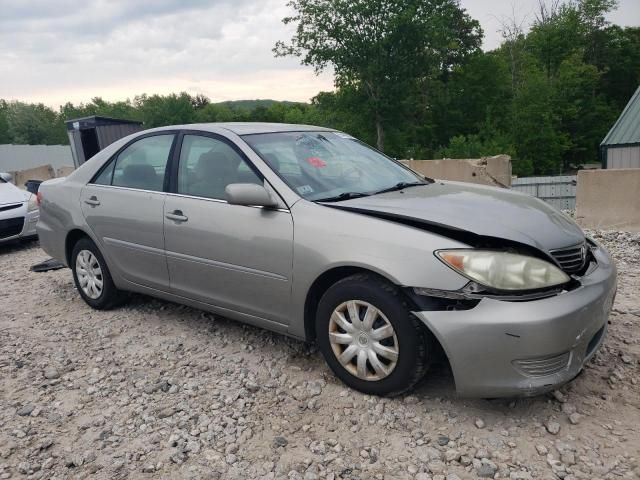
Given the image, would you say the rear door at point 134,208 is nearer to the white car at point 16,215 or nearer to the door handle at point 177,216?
the door handle at point 177,216

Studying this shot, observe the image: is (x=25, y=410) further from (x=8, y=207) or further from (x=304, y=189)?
(x=8, y=207)

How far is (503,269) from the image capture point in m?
2.56

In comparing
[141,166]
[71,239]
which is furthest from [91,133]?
[141,166]

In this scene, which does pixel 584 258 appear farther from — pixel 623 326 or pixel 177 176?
pixel 177 176

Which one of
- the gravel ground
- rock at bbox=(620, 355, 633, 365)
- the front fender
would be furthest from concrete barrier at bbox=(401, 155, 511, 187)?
the front fender

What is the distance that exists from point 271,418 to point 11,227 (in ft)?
22.0

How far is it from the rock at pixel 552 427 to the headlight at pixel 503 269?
2.33ft

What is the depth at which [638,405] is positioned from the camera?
2797 mm

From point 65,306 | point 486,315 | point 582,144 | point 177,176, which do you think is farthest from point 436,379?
point 582,144

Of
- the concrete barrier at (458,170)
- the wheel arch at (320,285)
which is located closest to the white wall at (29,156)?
the concrete barrier at (458,170)

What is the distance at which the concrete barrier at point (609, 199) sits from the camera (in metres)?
7.12

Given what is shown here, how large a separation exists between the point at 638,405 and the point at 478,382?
953 millimetres

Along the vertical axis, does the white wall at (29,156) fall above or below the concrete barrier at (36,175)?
above

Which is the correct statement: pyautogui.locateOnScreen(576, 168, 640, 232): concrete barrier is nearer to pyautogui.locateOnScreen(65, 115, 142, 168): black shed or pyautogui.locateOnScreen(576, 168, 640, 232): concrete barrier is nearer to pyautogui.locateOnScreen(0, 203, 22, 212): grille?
pyautogui.locateOnScreen(0, 203, 22, 212): grille
